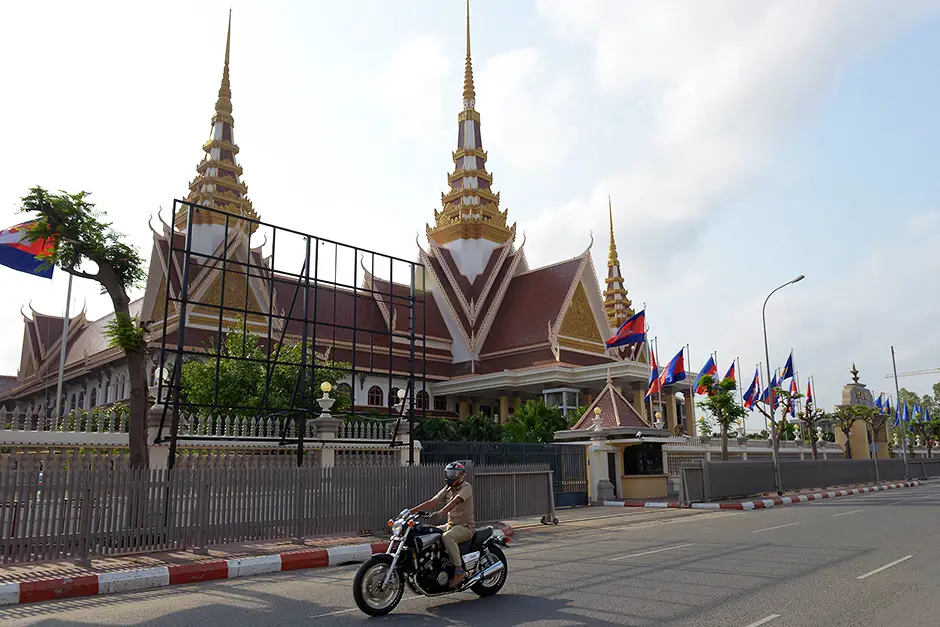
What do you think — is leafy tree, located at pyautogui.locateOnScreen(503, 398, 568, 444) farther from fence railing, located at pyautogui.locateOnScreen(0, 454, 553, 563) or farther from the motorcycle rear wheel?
the motorcycle rear wheel

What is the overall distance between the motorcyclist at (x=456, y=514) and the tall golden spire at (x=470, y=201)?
3620 cm

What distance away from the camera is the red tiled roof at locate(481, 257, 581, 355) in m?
37.9

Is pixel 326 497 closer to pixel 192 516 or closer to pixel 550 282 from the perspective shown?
pixel 192 516

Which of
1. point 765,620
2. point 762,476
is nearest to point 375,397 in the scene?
point 762,476

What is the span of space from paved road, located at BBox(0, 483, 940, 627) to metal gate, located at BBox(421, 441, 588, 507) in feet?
16.8

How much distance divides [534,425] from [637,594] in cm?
1897

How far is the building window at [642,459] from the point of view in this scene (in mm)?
22297

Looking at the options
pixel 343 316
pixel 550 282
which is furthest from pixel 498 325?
pixel 343 316

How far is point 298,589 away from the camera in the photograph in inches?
293

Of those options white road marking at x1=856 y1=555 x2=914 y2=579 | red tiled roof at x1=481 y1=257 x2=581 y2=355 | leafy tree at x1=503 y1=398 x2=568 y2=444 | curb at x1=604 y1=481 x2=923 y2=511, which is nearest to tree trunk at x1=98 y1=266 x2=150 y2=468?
white road marking at x1=856 y1=555 x2=914 y2=579

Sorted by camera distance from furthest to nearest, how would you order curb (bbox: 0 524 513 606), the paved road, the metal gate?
the metal gate < curb (bbox: 0 524 513 606) < the paved road

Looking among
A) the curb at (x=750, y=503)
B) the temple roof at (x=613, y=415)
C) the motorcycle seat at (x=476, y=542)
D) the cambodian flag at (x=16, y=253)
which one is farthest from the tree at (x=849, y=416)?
the motorcycle seat at (x=476, y=542)

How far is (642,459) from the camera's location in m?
22.4

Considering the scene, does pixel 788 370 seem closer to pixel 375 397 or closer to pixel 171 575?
pixel 375 397
